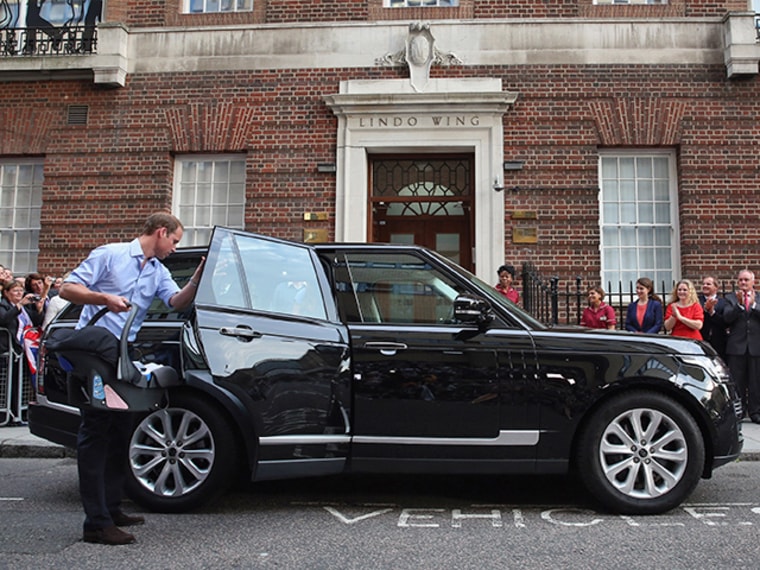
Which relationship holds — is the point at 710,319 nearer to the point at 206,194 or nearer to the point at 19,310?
the point at 206,194

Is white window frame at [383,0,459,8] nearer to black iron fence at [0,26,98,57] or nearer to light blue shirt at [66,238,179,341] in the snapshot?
black iron fence at [0,26,98,57]

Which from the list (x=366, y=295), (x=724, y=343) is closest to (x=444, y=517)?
(x=366, y=295)

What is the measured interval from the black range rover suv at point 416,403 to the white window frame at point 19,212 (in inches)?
334

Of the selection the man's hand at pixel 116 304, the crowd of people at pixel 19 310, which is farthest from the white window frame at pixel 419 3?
the man's hand at pixel 116 304

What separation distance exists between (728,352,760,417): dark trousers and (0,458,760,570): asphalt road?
10.2 ft

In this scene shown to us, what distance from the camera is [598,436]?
4.61m

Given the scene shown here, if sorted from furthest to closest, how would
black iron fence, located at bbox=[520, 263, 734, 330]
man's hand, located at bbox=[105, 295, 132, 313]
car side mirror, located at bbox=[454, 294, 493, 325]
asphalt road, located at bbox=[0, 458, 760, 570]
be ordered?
black iron fence, located at bbox=[520, 263, 734, 330] → car side mirror, located at bbox=[454, 294, 493, 325] → man's hand, located at bbox=[105, 295, 132, 313] → asphalt road, located at bbox=[0, 458, 760, 570]

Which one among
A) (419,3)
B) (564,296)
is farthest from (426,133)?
(564,296)

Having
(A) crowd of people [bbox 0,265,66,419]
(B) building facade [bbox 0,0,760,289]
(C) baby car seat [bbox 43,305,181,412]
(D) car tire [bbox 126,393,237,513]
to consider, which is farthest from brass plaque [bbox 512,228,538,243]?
(C) baby car seat [bbox 43,305,181,412]

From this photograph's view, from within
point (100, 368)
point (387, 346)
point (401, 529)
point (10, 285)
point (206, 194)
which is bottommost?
point (401, 529)

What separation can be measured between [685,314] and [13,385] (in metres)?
7.76

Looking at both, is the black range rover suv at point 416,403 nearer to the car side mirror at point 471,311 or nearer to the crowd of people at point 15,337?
the car side mirror at point 471,311

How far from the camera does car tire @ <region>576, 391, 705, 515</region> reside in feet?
15.1

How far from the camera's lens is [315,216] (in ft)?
36.9
